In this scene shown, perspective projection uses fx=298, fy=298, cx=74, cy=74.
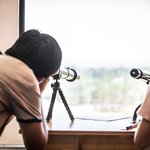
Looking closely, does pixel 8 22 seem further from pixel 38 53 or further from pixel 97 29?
pixel 38 53

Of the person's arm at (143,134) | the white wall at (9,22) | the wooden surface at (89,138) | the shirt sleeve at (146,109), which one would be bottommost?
the wooden surface at (89,138)

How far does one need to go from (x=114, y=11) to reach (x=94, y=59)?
381 millimetres

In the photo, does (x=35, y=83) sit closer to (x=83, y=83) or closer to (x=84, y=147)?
(x=84, y=147)

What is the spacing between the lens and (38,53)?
1.14 m

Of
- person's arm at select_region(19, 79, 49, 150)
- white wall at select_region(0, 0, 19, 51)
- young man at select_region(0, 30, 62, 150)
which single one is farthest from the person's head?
white wall at select_region(0, 0, 19, 51)

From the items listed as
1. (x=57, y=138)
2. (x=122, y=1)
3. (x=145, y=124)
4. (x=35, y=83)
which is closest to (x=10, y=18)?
(x=122, y=1)

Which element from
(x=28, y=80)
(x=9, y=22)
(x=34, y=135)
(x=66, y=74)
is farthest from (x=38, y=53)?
(x=9, y=22)

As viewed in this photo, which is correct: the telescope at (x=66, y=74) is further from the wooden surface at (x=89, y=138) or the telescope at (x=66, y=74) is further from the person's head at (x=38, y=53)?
the person's head at (x=38, y=53)

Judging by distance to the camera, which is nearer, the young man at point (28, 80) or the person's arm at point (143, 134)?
the young man at point (28, 80)

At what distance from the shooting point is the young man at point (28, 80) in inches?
41.1

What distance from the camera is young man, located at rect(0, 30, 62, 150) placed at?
A: 1.04m

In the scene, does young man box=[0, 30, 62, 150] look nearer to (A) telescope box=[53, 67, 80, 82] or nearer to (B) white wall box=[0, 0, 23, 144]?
(A) telescope box=[53, 67, 80, 82]

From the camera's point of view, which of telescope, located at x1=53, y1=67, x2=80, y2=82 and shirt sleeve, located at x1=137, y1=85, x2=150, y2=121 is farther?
telescope, located at x1=53, y1=67, x2=80, y2=82

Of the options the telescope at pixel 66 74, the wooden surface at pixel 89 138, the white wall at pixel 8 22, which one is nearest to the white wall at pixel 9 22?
the white wall at pixel 8 22
